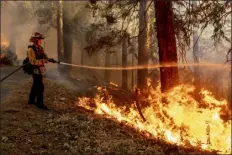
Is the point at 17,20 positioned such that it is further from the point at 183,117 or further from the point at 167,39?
the point at 183,117

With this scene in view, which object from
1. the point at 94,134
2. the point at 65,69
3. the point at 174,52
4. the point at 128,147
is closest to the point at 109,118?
the point at 94,134

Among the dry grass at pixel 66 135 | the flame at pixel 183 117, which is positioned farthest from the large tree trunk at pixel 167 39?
the dry grass at pixel 66 135

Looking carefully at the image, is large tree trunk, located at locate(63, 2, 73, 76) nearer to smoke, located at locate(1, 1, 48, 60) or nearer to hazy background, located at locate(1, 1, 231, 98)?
hazy background, located at locate(1, 1, 231, 98)

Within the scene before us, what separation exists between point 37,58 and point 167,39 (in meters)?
3.78

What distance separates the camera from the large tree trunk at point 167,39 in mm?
10094

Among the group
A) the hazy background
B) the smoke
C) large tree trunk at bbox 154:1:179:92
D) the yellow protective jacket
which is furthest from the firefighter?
the smoke

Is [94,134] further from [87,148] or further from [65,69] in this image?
[65,69]

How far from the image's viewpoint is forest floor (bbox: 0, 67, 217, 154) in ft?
23.2

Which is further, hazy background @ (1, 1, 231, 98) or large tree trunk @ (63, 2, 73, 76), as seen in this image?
hazy background @ (1, 1, 231, 98)

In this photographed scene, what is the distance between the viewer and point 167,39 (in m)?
10.1

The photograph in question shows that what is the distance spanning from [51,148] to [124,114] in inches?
153

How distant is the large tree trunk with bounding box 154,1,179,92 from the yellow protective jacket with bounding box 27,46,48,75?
3445 mm

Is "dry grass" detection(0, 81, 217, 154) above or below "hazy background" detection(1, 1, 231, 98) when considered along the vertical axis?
below

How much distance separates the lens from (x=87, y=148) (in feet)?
23.3
